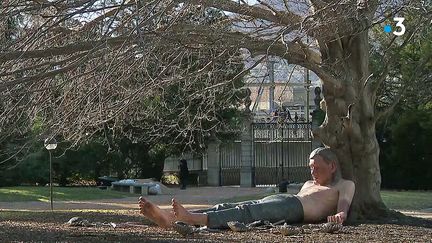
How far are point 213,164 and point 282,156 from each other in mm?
3313

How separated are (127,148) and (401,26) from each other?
27762 millimetres

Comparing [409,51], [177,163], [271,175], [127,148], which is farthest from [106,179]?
[409,51]

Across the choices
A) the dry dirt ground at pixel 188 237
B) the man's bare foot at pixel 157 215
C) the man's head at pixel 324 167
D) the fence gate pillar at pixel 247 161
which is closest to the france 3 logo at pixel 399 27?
the man's head at pixel 324 167

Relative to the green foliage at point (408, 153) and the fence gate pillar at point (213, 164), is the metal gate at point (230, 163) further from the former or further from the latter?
the green foliage at point (408, 153)

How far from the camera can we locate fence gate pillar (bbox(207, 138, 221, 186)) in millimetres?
37594

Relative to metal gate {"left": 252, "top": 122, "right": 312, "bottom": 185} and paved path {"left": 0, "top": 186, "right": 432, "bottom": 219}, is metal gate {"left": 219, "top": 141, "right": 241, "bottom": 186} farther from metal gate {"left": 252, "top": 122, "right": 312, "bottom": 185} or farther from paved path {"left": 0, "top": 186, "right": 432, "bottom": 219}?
paved path {"left": 0, "top": 186, "right": 432, "bottom": 219}

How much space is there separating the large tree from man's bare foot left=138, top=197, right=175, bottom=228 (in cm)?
163

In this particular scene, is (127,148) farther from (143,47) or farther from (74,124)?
(143,47)

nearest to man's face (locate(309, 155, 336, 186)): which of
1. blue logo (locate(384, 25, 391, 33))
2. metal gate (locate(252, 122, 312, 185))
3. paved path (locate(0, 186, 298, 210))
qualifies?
blue logo (locate(384, 25, 391, 33))

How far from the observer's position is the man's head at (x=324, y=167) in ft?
33.6

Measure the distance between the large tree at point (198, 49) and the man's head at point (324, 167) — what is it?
1.10 metres

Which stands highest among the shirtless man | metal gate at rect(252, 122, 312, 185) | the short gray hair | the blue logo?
the blue logo

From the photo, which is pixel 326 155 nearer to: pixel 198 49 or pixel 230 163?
pixel 198 49

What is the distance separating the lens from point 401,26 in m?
11.3
